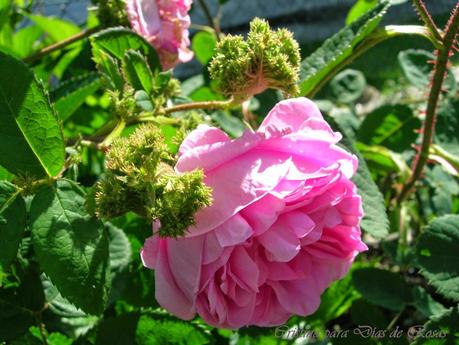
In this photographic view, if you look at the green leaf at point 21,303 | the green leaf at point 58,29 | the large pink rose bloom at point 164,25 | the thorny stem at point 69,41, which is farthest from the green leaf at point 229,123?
the green leaf at point 58,29

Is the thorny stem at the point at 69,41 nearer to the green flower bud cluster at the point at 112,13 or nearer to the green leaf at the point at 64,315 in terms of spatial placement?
the green flower bud cluster at the point at 112,13

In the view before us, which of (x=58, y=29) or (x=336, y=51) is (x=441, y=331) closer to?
(x=336, y=51)

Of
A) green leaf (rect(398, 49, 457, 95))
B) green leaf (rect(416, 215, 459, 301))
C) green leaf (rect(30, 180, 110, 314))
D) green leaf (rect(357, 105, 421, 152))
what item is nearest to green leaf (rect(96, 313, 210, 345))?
green leaf (rect(30, 180, 110, 314))

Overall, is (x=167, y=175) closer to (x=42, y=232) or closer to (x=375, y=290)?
(x=42, y=232)

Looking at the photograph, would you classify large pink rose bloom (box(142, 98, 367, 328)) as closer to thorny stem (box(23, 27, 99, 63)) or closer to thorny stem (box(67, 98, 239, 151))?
thorny stem (box(67, 98, 239, 151))

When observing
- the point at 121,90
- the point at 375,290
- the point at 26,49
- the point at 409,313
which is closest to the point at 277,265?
the point at 121,90

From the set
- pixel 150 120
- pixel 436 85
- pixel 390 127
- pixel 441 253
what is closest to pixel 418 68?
pixel 390 127
